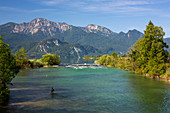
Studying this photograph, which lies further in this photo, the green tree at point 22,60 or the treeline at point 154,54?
the green tree at point 22,60

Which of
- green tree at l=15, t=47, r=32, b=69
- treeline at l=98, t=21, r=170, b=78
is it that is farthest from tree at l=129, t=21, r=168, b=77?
green tree at l=15, t=47, r=32, b=69

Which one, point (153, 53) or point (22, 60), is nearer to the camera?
A: point (153, 53)

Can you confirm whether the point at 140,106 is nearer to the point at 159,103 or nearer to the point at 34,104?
the point at 159,103

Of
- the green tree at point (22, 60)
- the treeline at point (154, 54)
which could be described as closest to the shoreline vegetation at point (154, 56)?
the treeline at point (154, 54)

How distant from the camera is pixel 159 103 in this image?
42062 mm

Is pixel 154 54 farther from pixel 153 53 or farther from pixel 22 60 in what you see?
pixel 22 60

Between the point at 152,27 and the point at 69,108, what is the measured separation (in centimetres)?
7753

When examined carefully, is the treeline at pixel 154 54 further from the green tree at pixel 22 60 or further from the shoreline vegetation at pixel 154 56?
the green tree at pixel 22 60

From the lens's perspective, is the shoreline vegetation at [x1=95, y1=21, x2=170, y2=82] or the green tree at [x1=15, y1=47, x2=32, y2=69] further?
the green tree at [x1=15, y1=47, x2=32, y2=69]

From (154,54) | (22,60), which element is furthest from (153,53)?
(22,60)

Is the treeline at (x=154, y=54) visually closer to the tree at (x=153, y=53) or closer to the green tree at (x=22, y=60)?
the tree at (x=153, y=53)

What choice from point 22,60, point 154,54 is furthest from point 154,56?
point 22,60

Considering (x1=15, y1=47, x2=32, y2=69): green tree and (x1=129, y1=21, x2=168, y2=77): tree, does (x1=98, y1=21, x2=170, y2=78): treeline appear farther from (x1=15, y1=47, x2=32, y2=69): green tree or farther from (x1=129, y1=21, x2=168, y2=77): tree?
(x1=15, y1=47, x2=32, y2=69): green tree

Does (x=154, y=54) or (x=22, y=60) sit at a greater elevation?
(x=154, y=54)
